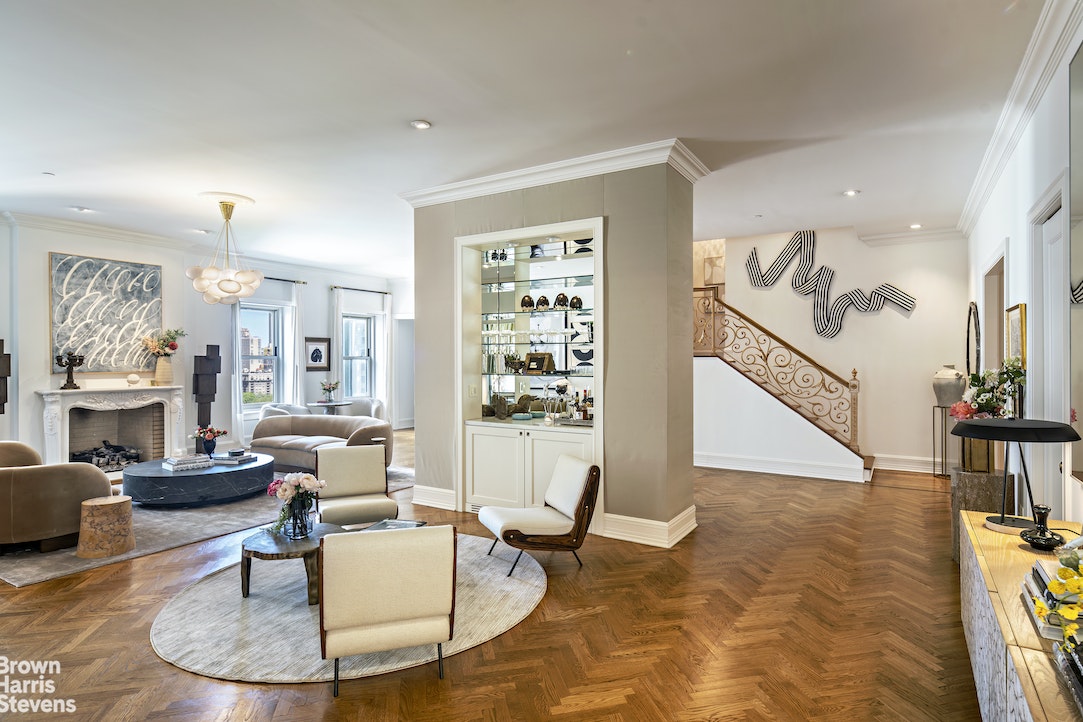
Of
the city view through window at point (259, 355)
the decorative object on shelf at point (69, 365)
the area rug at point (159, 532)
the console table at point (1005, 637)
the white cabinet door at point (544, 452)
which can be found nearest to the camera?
the console table at point (1005, 637)

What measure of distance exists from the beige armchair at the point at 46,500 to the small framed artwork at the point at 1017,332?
6895 millimetres

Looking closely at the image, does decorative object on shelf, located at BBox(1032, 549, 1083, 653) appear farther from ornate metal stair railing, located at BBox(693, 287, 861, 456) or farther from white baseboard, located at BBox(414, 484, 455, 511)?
ornate metal stair railing, located at BBox(693, 287, 861, 456)

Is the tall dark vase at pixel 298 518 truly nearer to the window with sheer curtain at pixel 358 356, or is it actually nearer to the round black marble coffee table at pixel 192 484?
the round black marble coffee table at pixel 192 484

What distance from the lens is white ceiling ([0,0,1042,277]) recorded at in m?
2.89

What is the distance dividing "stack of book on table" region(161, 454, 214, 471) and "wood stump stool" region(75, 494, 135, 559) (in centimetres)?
154

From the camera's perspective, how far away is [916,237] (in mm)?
7797

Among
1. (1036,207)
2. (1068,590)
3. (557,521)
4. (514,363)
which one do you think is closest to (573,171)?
(514,363)

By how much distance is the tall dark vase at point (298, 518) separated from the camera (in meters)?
3.81

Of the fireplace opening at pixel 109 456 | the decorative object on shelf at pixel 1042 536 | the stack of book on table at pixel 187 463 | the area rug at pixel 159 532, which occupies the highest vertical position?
the decorative object on shelf at pixel 1042 536

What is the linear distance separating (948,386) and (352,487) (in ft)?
22.3

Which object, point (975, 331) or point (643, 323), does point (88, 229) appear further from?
point (975, 331)

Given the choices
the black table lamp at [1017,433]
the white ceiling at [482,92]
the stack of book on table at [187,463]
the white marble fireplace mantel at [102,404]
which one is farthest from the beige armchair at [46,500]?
the black table lamp at [1017,433]

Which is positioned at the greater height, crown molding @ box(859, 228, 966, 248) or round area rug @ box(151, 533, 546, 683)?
crown molding @ box(859, 228, 966, 248)

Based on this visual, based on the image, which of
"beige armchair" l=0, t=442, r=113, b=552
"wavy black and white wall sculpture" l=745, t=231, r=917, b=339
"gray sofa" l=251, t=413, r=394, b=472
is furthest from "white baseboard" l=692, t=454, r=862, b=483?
"beige armchair" l=0, t=442, r=113, b=552
